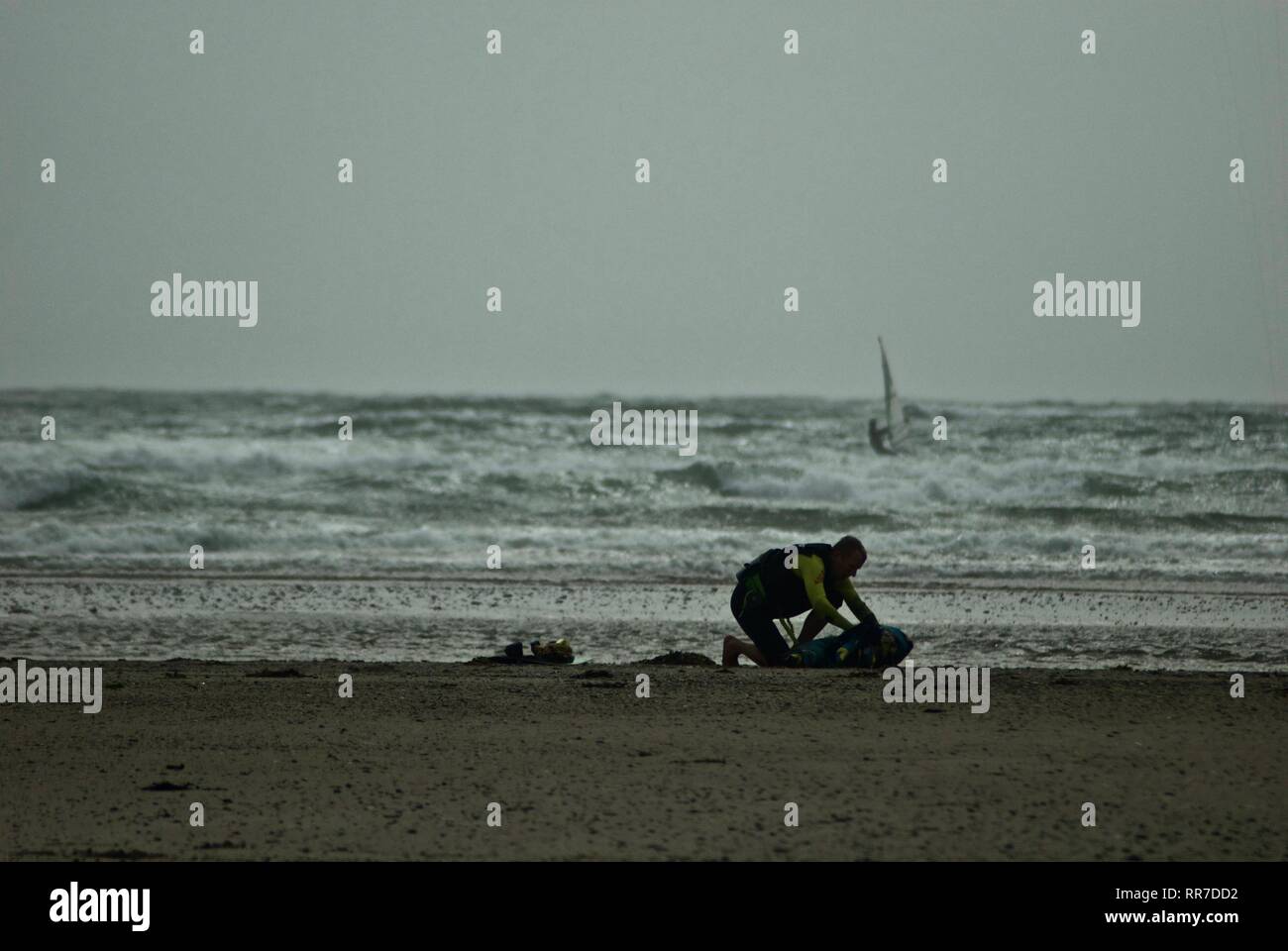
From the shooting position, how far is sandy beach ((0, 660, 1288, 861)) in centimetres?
514

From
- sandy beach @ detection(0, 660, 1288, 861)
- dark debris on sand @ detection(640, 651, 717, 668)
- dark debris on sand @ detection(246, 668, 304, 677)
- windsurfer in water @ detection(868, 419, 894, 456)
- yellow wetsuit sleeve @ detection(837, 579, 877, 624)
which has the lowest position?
sandy beach @ detection(0, 660, 1288, 861)

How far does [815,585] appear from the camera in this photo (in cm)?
916

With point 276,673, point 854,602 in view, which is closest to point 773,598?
point 854,602

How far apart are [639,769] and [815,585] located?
3.15 m

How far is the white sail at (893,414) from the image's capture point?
31062mm

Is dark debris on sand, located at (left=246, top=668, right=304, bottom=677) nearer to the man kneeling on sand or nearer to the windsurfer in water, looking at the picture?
the man kneeling on sand

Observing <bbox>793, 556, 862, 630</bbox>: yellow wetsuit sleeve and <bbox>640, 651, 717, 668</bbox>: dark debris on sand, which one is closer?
<bbox>793, 556, 862, 630</bbox>: yellow wetsuit sleeve

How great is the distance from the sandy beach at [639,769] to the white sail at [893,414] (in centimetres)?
2241

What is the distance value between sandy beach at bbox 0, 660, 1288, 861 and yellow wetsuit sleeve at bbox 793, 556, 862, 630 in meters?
0.49

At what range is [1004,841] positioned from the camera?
16.8 ft

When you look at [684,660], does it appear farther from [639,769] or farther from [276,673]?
[639,769]

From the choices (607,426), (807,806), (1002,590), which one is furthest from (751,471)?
(807,806)

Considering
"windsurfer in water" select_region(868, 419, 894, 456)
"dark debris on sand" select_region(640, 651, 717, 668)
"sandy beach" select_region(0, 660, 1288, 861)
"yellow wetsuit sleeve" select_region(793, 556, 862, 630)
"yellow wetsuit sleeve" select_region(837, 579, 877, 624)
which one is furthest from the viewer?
"windsurfer in water" select_region(868, 419, 894, 456)

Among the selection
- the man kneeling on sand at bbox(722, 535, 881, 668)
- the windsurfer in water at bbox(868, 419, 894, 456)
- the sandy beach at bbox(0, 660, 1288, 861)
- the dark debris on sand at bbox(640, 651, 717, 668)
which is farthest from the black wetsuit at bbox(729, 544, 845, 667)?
the windsurfer in water at bbox(868, 419, 894, 456)
